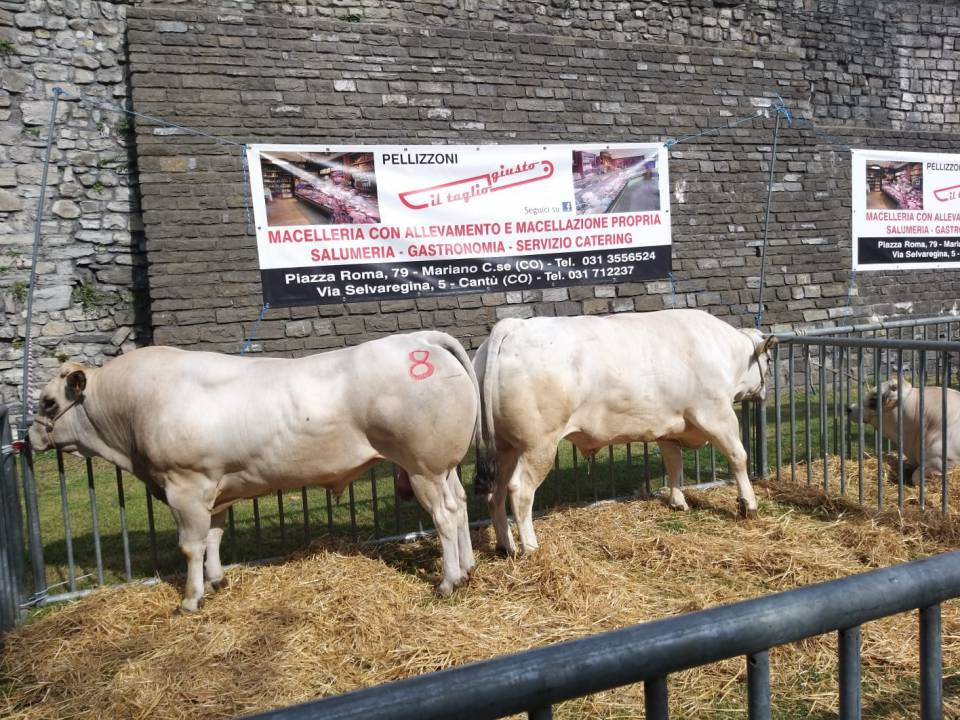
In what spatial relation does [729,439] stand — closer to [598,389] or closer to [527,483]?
[598,389]

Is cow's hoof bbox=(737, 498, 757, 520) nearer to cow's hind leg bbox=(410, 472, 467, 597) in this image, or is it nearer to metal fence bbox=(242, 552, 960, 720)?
cow's hind leg bbox=(410, 472, 467, 597)

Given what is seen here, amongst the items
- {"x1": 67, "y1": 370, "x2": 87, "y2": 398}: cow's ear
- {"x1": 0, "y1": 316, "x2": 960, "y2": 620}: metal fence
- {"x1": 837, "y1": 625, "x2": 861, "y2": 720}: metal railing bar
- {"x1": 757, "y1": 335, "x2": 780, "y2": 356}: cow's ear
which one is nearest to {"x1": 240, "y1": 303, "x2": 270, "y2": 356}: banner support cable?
{"x1": 0, "y1": 316, "x2": 960, "y2": 620}: metal fence

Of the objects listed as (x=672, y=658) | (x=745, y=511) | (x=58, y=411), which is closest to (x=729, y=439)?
(x=745, y=511)

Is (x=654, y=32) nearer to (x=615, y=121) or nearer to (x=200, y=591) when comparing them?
(x=615, y=121)

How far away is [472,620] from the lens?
400 cm

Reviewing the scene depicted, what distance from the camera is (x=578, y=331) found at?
509 cm

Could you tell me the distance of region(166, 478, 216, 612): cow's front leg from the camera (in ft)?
13.9

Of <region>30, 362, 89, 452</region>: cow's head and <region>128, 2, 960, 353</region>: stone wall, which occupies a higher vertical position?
<region>128, 2, 960, 353</region>: stone wall

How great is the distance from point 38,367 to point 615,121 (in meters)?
8.10

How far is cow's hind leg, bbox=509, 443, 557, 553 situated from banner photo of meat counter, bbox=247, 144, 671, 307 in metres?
4.94

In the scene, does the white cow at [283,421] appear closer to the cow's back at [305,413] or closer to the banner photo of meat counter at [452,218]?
the cow's back at [305,413]

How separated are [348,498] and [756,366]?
3.64 m

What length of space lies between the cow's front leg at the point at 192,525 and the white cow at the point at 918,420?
482cm

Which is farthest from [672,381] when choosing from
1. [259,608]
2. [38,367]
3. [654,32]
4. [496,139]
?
[654,32]
